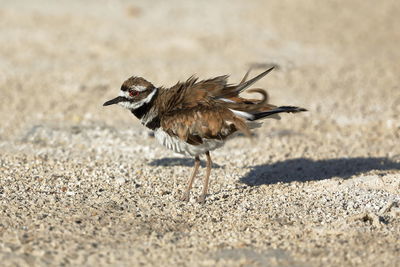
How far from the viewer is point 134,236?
18.1ft

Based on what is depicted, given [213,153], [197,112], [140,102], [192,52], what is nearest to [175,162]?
[213,153]

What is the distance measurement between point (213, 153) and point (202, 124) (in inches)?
98.3

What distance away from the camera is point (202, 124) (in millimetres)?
6328

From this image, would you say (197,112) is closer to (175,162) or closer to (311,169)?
(175,162)

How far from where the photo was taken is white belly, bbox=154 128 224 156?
6.46 m

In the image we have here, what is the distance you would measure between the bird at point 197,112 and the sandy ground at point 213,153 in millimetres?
701

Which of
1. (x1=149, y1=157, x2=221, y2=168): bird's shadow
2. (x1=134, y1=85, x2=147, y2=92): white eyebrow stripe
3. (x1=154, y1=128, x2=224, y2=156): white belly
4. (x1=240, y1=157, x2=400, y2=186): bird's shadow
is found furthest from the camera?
(x1=149, y1=157, x2=221, y2=168): bird's shadow

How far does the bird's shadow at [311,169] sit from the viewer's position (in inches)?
301

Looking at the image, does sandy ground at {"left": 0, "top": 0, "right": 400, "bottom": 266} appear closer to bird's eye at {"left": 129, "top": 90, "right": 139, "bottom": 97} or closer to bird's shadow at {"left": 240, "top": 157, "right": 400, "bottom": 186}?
bird's shadow at {"left": 240, "top": 157, "right": 400, "bottom": 186}

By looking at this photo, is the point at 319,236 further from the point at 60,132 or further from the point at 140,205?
Result: the point at 60,132

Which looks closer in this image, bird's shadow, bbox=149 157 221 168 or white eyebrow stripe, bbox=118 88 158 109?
white eyebrow stripe, bbox=118 88 158 109

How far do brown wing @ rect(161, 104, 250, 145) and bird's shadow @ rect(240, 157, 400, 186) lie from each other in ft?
4.18

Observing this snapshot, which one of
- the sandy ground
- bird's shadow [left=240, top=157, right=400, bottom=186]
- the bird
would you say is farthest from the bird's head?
bird's shadow [left=240, top=157, right=400, bottom=186]

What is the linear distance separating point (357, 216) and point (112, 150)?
387 cm
